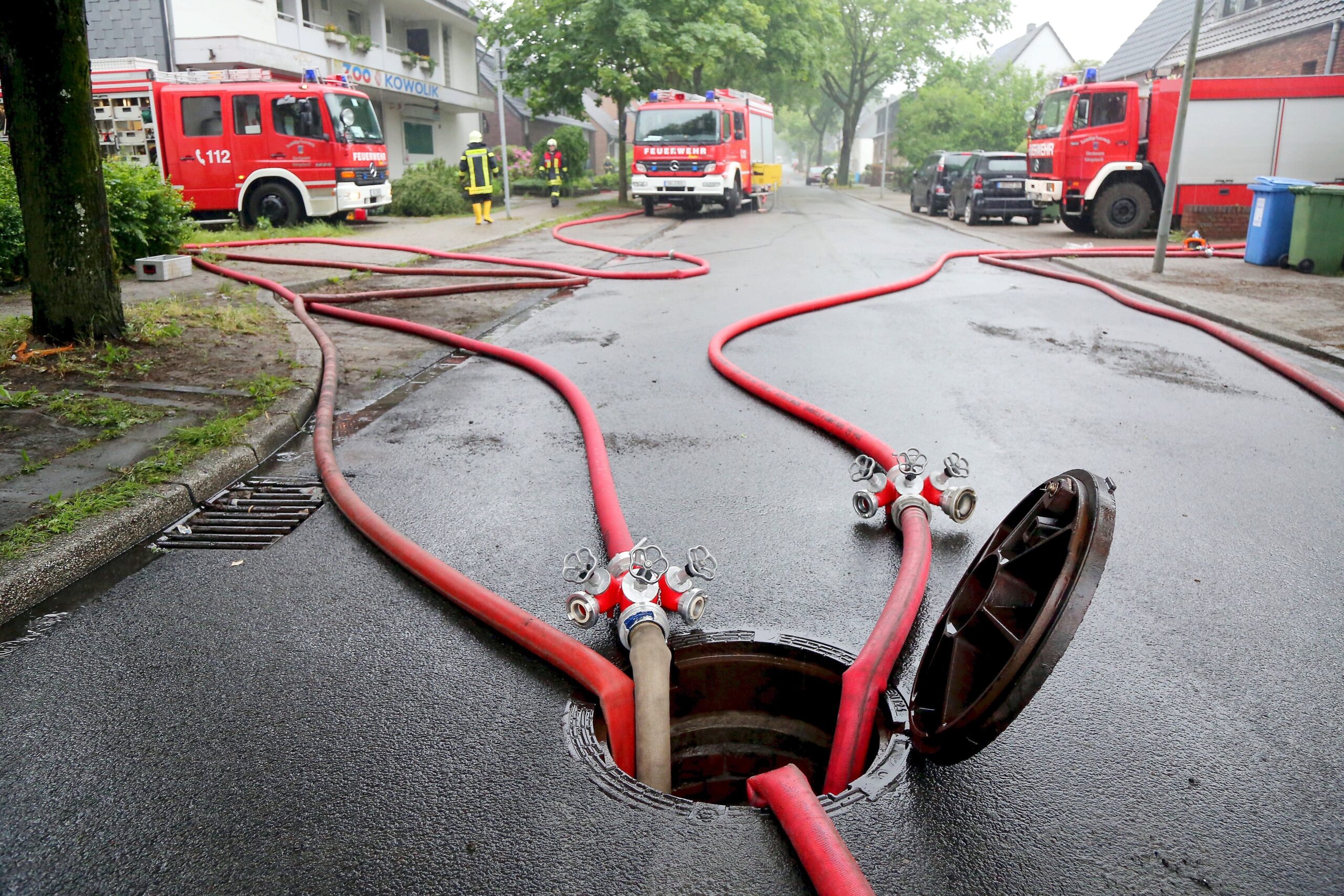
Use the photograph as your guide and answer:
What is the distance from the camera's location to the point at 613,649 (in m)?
3.22

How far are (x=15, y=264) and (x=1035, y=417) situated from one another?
9.56 meters

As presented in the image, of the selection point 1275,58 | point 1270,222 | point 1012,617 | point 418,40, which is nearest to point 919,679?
point 1012,617

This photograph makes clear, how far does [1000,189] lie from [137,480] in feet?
71.8

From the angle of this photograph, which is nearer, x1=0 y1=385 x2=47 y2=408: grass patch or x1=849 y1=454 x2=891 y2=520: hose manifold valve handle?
x1=849 y1=454 x2=891 y2=520: hose manifold valve handle

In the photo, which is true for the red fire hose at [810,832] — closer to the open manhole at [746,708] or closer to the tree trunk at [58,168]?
the open manhole at [746,708]

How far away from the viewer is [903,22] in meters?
51.8

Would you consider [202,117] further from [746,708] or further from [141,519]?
[746,708]

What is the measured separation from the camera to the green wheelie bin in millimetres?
12633

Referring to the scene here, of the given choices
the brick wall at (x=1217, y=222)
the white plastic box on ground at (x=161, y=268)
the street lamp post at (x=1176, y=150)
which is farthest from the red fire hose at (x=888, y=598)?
the brick wall at (x=1217, y=222)

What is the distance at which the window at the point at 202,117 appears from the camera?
18.7 meters

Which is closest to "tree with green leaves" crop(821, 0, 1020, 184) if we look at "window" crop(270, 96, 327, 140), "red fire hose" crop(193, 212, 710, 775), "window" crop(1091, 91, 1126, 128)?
"window" crop(1091, 91, 1126, 128)

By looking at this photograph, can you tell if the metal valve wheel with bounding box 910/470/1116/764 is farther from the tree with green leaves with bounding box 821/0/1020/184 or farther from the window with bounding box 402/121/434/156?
→ the tree with green leaves with bounding box 821/0/1020/184

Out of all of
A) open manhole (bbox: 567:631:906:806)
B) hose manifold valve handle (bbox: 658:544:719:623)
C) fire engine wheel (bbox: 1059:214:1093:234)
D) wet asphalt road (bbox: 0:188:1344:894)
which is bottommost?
open manhole (bbox: 567:631:906:806)

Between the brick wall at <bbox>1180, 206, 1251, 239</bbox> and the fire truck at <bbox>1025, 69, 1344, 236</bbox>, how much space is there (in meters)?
0.12
